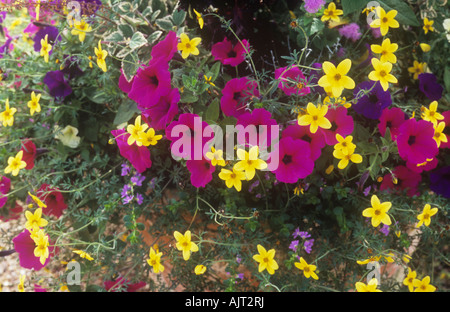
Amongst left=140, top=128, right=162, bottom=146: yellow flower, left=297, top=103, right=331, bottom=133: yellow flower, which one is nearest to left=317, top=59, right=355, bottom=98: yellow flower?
left=297, top=103, right=331, bottom=133: yellow flower

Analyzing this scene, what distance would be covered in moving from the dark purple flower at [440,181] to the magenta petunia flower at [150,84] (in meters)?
0.74

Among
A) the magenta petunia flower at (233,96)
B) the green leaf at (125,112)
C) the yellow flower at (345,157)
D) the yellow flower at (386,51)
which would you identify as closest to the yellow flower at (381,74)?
the yellow flower at (386,51)

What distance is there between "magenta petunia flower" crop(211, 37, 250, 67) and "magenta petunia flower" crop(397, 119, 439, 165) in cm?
40

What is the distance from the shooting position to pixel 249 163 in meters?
0.78

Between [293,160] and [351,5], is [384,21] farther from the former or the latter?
[293,160]

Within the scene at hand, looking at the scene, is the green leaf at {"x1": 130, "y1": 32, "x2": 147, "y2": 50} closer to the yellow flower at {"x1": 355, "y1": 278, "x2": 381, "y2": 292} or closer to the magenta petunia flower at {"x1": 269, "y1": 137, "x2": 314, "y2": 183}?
the magenta petunia flower at {"x1": 269, "y1": 137, "x2": 314, "y2": 183}

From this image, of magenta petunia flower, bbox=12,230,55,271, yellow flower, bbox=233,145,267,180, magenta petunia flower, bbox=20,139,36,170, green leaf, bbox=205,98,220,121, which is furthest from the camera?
magenta petunia flower, bbox=20,139,36,170

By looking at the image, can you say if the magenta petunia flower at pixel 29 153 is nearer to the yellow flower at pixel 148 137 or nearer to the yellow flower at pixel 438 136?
the yellow flower at pixel 148 137

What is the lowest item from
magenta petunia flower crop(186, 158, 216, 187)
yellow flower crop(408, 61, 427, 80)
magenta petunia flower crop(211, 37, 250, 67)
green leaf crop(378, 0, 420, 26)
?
magenta petunia flower crop(186, 158, 216, 187)

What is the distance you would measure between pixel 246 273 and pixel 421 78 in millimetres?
743

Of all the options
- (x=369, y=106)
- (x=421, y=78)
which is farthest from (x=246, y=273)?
(x=421, y=78)

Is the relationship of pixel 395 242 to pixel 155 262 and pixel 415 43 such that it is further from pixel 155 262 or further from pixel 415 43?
pixel 155 262

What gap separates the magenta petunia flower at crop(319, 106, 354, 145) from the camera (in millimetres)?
849

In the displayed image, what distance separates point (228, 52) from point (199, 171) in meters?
0.30
